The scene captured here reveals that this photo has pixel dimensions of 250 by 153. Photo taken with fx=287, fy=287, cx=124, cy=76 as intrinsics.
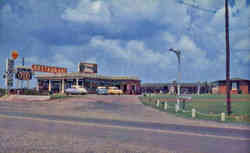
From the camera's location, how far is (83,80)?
61125 mm

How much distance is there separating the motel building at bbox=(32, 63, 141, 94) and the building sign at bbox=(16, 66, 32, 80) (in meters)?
3.80

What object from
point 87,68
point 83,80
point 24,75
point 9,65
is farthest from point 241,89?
point 9,65

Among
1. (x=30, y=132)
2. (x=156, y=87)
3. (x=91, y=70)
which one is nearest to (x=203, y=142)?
(x=30, y=132)

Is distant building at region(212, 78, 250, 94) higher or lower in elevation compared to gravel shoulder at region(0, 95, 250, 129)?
higher

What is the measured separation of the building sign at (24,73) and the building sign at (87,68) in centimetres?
1225

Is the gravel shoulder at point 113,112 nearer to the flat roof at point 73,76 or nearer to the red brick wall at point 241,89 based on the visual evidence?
the flat roof at point 73,76

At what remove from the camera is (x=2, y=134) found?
11664 millimetres

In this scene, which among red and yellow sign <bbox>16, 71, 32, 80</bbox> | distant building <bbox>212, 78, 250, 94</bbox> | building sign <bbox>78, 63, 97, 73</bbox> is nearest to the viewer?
red and yellow sign <bbox>16, 71, 32, 80</bbox>

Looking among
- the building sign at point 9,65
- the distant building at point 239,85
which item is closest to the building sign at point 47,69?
the building sign at point 9,65

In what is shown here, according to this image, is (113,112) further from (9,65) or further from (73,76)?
(73,76)

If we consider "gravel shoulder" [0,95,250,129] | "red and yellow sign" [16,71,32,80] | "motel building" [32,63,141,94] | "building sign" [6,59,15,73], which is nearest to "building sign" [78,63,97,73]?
"motel building" [32,63,141,94]

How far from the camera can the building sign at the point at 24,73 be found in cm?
5306

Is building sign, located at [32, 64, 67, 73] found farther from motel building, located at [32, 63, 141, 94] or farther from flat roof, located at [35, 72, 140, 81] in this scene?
flat roof, located at [35, 72, 140, 81]

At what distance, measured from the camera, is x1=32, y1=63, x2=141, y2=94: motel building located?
61.6 m
